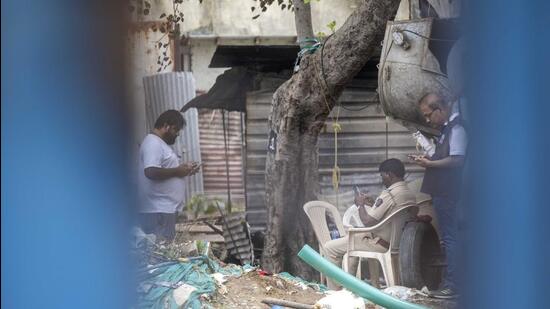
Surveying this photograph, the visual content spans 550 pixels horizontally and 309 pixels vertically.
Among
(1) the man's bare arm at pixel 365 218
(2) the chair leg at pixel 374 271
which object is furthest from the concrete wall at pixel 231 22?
(2) the chair leg at pixel 374 271

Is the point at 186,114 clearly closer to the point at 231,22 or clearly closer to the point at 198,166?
the point at 198,166

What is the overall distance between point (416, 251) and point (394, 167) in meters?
0.54

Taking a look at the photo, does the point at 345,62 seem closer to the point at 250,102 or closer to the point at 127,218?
the point at 250,102

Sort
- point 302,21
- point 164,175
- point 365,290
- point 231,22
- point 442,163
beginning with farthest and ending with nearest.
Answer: point 302,21
point 231,22
point 442,163
point 164,175
point 365,290

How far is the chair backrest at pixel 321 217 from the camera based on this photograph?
4234mm

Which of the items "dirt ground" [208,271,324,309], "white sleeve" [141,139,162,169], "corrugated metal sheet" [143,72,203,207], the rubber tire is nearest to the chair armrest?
the rubber tire

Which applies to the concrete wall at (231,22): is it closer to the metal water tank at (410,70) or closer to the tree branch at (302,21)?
the tree branch at (302,21)

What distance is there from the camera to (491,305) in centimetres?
154

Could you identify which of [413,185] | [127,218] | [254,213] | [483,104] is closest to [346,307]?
[413,185]

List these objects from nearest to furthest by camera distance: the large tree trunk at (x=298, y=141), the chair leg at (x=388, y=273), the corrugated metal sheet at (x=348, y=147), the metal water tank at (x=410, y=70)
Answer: the metal water tank at (x=410, y=70) → the chair leg at (x=388, y=273) → the corrugated metal sheet at (x=348, y=147) → the large tree trunk at (x=298, y=141)

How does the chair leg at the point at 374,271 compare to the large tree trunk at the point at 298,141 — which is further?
the large tree trunk at the point at 298,141

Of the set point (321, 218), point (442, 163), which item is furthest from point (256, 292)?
point (442, 163)

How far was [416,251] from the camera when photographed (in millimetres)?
3980

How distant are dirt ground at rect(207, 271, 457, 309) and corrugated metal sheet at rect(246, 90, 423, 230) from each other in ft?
1.30
